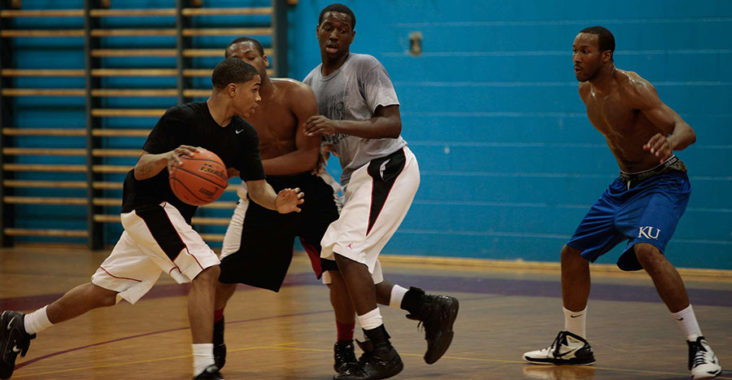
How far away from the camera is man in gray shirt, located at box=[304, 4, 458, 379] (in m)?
4.86

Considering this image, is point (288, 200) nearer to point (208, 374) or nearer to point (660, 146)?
point (208, 374)

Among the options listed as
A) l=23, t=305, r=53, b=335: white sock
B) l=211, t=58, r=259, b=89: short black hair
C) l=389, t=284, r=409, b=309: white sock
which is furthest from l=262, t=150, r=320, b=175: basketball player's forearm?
l=23, t=305, r=53, b=335: white sock

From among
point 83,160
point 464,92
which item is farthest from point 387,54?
point 83,160

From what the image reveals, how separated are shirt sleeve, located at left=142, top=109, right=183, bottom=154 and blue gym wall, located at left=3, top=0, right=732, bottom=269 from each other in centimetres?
558

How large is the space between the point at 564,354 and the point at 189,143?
2055mm

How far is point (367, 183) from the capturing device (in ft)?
16.8

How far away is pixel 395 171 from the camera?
5152 millimetres

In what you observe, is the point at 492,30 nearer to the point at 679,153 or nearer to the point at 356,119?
the point at 679,153

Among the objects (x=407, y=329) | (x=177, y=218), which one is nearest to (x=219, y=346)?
(x=177, y=218)

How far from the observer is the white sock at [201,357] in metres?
4.46

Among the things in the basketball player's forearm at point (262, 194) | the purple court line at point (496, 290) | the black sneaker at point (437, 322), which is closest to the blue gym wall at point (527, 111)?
the purple court line at point (496, 290)

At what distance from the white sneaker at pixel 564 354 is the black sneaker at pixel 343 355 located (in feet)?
2.85

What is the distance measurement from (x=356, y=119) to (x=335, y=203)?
0.44m

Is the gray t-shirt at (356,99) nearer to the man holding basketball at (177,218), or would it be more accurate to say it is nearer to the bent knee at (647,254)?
the man holding basketball at (177,218)
